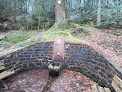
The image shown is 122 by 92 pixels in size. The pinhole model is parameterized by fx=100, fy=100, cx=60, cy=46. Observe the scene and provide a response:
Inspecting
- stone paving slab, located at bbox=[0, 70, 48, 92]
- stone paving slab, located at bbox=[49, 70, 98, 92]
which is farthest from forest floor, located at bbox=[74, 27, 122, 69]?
stone paving slab, located at bbox=[0, 70, 48, 92]

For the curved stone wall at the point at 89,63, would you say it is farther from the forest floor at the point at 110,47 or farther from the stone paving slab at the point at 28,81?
the stone paving slab at the point at 28,81

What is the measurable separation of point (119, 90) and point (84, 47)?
3137mm

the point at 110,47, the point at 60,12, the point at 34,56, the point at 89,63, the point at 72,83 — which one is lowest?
the point at 72,83

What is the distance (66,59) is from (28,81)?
7.61 feet

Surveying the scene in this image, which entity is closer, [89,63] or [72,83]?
[72,83]

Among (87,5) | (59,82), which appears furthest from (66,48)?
(87,5)

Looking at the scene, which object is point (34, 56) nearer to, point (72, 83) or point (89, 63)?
point (72, 83)

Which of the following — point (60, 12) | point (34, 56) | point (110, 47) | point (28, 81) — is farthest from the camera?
point (60, 12)

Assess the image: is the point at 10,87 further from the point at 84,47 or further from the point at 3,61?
the point at 84,47

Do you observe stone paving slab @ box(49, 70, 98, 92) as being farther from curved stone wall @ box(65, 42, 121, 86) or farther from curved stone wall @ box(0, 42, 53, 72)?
curved stone wall @ box(0, 42, 53, 72)

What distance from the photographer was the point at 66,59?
5.74 m

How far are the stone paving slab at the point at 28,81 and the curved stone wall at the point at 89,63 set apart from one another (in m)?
1.64

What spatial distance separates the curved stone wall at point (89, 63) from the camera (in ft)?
12.7

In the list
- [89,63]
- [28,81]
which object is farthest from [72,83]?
[28,81]
